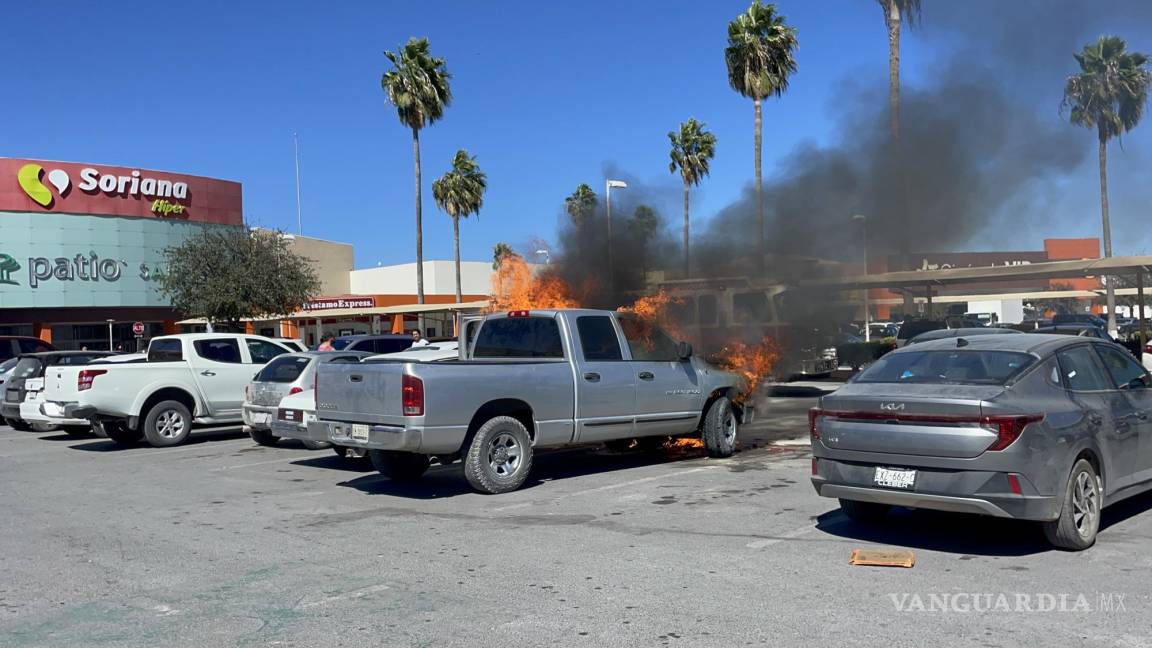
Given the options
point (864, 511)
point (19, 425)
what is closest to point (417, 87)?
point (19, 425)

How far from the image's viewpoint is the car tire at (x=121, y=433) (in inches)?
583

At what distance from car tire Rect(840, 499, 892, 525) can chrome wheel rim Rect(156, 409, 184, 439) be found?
10.8m

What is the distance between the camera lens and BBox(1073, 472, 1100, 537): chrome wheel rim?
641cm

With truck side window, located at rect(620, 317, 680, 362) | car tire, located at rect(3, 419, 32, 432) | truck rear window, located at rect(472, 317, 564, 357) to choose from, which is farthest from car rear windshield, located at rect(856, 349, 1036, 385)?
car tire, located at rect(3, 419, 32, 432)

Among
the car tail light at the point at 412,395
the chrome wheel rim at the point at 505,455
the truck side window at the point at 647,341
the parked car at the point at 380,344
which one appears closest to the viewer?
the car tail light at the point at 412,395

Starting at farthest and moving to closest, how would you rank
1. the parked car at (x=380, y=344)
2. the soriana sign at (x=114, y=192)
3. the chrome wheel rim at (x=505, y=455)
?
1. the soriana sign at (x=114, y=192)
2. the parked car at (x=380, y=344)
3. the chrome wheel rim at (x=505, y=455)

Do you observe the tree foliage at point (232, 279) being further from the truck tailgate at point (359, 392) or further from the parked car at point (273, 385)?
the truck tailgate at point (359, 392)

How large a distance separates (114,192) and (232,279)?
16.9 m

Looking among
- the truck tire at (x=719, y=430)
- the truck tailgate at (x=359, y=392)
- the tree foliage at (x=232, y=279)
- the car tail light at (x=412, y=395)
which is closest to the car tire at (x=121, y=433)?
the truck tailgate at (x=359, y=392)

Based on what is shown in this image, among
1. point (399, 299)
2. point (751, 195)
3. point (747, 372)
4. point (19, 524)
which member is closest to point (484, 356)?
point (747, 372)

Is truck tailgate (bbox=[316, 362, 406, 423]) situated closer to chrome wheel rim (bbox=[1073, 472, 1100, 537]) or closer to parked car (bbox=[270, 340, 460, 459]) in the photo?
parked car (bbox=[270, 340, 460, 459])

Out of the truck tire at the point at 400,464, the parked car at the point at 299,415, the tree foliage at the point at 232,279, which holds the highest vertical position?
the tree foliage at the point at 232,279

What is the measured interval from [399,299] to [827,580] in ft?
158

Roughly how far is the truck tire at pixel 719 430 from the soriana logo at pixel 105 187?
39.6m
